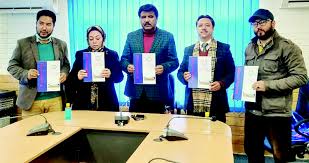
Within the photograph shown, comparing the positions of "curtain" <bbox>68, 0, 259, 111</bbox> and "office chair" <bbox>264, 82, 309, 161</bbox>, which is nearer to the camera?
"office chair" <bbox>264, 82, 309, 161</bbox>

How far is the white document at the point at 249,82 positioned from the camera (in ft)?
9.48

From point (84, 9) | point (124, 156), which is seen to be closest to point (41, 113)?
point (124, 156)

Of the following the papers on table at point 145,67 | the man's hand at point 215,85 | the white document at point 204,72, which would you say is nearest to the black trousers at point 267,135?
the man's hand at point 215,85

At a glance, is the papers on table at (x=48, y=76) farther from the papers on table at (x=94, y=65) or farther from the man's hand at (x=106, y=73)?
the man's hand at (x=106, y=73)

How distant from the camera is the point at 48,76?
3.21m

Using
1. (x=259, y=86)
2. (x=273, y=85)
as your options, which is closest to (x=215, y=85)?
(x=259, y=86)

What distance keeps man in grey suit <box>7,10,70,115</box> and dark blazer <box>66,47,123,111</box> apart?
0.11 m

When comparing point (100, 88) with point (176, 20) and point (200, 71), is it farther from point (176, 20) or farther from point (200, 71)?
point (176, 20)

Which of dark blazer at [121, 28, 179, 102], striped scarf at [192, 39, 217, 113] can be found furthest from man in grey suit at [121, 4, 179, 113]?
striped scarf at [192, 39, 217, 113]

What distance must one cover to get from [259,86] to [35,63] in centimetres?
219

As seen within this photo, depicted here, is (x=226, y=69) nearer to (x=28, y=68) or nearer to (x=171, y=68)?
(x=171, y=68)

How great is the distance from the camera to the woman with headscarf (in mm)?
3311

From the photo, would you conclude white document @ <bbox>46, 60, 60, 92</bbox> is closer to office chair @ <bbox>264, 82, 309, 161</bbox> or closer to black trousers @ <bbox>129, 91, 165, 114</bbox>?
black trousers @ <bbox>129, 91, 165, 114</bbox>

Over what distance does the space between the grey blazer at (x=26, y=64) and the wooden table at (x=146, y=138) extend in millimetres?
380
